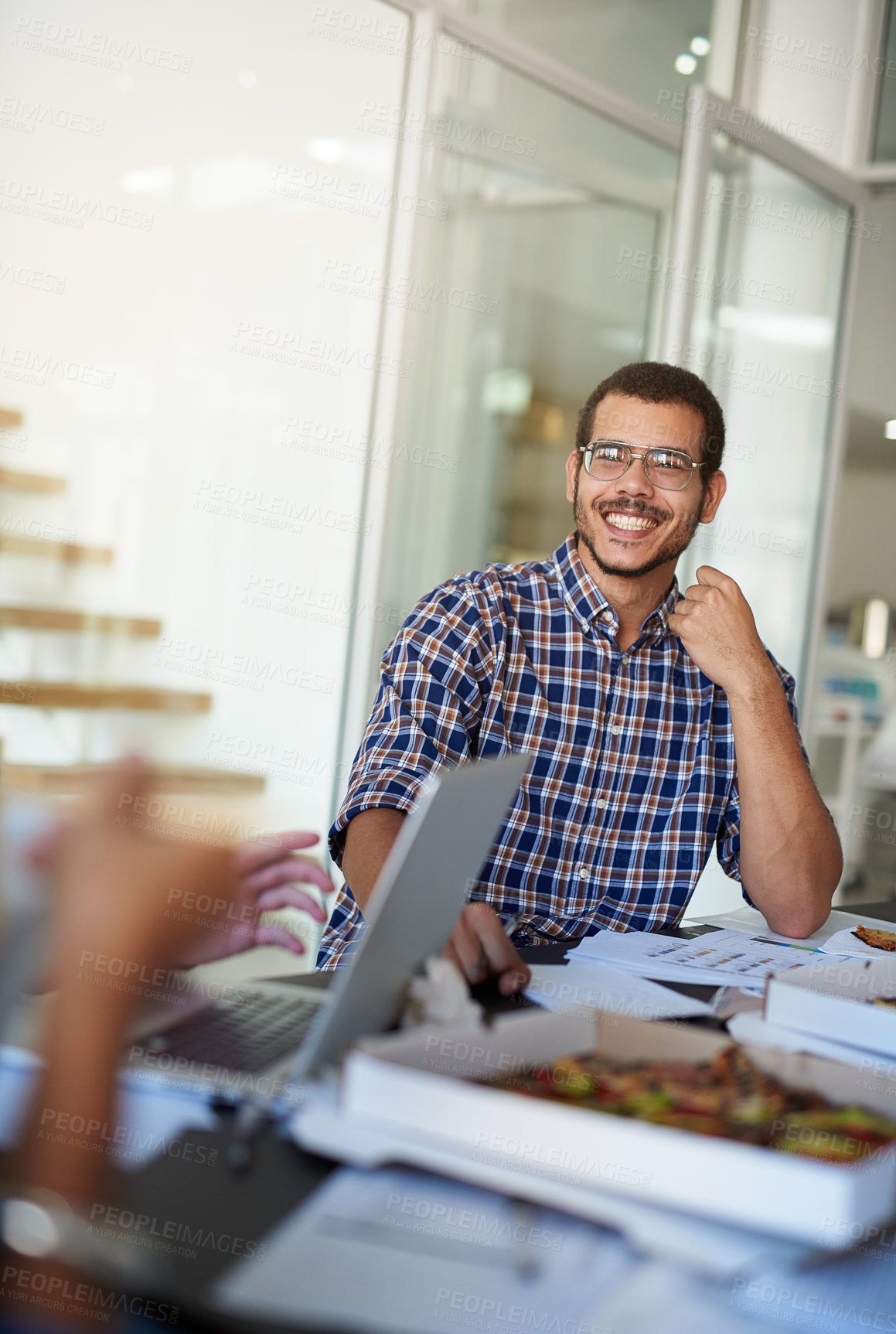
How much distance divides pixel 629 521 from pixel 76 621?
108cm

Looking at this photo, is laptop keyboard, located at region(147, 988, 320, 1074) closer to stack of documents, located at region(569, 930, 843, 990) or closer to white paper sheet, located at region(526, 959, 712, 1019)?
white paper sheet, located at region(526, 959, 712, 1019)

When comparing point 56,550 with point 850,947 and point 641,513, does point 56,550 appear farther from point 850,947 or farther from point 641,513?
point 850,947

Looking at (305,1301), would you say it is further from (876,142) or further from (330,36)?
(876,142)

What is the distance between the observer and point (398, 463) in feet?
9.66

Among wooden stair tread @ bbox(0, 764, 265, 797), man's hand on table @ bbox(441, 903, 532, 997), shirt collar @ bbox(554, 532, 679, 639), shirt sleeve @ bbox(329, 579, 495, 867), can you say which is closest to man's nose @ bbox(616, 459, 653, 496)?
shirt collar @ bbox(554, 532, 679, 639)

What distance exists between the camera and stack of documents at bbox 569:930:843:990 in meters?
1.38

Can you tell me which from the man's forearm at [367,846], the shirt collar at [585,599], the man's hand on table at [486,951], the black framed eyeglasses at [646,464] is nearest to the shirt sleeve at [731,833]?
Answer: the shirt collar at [585,599]

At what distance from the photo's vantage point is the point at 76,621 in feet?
7.85

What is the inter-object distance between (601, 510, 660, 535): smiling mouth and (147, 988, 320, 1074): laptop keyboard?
3.53 ft

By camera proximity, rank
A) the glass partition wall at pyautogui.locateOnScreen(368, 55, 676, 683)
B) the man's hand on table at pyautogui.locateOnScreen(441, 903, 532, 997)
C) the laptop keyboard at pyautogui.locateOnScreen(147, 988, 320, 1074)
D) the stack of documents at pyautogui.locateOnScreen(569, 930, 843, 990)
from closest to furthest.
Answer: the laptop keyboard at pyautogui.locateOnScreen(147, 988, 320, 1074) < the man's hand on table at pyautogui.locateOnScreen(441, 903, 532, 997) < the stack of documents at pyautogui.locateOnScreen(569, 930, 843, 990) < the glass partition wall at pyautogui.locateOnScreen(368, 55, 676, 683)

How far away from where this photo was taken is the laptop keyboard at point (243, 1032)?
0.91m

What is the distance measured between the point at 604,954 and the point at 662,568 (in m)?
0.75

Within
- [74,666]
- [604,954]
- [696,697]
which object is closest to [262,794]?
[74,666]

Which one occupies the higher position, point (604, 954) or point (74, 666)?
point (74, 666)
